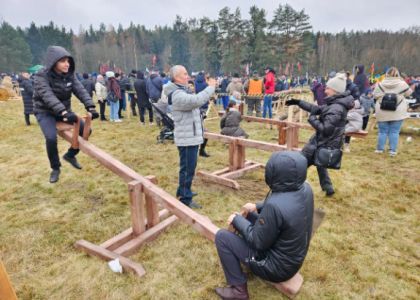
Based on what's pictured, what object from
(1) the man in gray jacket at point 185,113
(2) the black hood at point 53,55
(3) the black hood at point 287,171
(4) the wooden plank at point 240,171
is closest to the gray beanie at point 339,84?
(1) the man in gray jacket at point 185,113

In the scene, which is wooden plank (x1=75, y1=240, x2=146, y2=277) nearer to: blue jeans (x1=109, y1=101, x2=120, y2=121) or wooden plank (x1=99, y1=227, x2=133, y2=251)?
wooden plank (x1=99, y1=227, x2=133, y2=251)

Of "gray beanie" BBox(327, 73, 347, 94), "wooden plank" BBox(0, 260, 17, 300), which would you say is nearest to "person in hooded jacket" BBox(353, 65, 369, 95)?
"gray beanie" BBox(327, 73, 347, 94)

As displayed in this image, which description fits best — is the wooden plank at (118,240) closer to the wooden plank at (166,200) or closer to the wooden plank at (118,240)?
the wooden plank at (118,240)

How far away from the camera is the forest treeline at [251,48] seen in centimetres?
4497

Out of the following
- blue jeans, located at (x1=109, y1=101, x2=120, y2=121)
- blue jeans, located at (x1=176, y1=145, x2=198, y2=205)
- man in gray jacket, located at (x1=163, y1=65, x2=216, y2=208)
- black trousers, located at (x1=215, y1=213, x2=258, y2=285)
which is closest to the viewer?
black trousers, located at (x1=215, y1=213, x2=258, y2=285)

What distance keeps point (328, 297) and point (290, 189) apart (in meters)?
1.30

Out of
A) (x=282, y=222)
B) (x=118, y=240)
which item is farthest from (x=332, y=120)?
(x=118, y=240)

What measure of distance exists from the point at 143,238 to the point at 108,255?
0.46 metres

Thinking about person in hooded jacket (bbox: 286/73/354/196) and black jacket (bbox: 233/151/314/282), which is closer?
black jacket (bbox: 233/151/314/282)

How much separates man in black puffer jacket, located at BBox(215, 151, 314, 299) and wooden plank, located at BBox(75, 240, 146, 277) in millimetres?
949

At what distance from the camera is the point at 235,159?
18.9ft

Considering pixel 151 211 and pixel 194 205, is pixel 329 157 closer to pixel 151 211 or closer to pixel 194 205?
pixel 194 205

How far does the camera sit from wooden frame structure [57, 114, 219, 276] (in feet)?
9.41

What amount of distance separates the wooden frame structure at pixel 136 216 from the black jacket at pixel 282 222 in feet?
1.65
